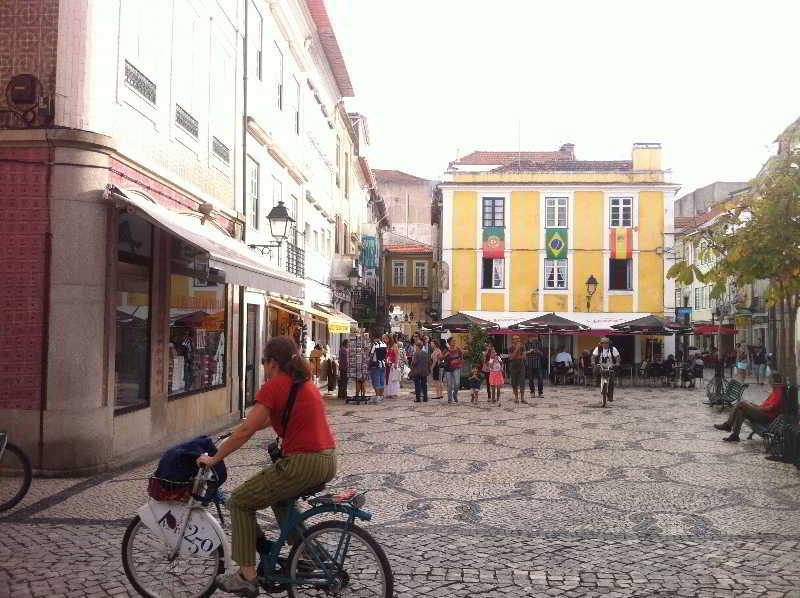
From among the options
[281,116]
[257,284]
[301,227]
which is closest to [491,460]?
[257,284]

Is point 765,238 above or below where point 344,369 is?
above

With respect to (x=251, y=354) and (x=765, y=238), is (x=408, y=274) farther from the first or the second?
(x=765, y=238)

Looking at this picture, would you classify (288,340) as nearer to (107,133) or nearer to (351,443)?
(107,133)

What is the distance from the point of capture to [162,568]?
4867 mm

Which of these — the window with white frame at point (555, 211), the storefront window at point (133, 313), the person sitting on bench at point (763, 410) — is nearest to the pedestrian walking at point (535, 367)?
the person sitting on bench at point (763, 410)

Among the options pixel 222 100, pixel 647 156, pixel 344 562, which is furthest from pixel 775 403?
pixel 647 156

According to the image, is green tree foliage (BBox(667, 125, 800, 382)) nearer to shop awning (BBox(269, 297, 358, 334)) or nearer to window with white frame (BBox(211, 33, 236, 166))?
window with white frame (BBox(211, 33, 236, 166))

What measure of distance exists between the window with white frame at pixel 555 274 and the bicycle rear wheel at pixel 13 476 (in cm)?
3310

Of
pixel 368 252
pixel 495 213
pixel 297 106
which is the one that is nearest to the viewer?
pixel 297 106

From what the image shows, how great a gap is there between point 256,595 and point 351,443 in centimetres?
777

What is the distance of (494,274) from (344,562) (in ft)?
115

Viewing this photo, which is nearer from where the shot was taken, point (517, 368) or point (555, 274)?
point (517, 368)

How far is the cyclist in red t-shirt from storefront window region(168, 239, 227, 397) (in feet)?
19.6

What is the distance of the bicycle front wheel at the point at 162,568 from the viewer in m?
4.81
